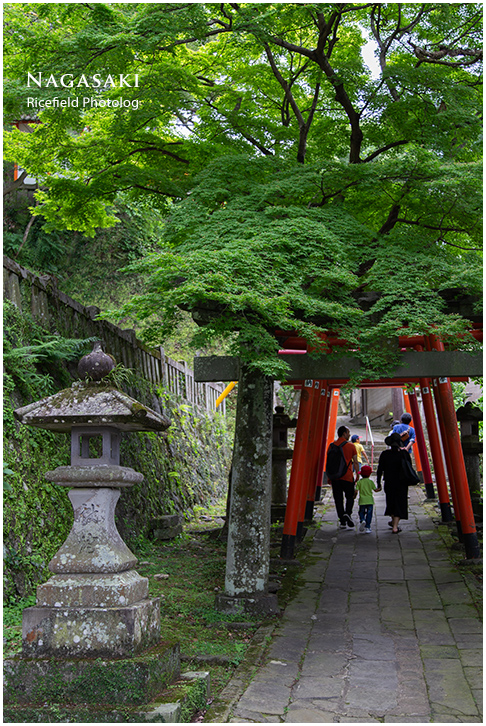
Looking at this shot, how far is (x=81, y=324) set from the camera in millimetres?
9141

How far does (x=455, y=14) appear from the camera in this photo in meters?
7.85

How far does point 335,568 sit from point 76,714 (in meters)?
5.83

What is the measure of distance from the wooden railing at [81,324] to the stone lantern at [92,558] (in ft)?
4.80

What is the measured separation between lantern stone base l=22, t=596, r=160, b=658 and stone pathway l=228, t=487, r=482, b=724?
99 cm

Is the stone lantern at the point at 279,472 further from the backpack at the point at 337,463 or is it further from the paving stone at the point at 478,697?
the paving stone at the point at 478,697

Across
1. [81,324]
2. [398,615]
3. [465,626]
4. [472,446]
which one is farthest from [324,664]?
[472,446]

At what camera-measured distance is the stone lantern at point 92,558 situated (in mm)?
4023

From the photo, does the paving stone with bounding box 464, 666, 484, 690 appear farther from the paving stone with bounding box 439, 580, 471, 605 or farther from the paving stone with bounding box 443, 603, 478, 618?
the paving stone with bounding box 439, 580, 471, 605

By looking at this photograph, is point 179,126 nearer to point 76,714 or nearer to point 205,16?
point 205,16

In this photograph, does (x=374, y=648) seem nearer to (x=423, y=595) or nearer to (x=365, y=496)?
(x=423, y=595)

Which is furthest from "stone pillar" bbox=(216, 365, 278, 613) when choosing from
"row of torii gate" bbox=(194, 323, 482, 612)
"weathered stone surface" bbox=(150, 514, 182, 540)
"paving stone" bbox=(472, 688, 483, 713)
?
"weathered stone surface" bbox=(150, 514, 182, 540)

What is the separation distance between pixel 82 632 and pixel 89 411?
4.97 ft

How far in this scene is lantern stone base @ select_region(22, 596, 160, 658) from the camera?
3994 millimetres

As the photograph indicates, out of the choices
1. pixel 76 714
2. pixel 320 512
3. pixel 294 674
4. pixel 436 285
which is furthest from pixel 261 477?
pixel 320 512
